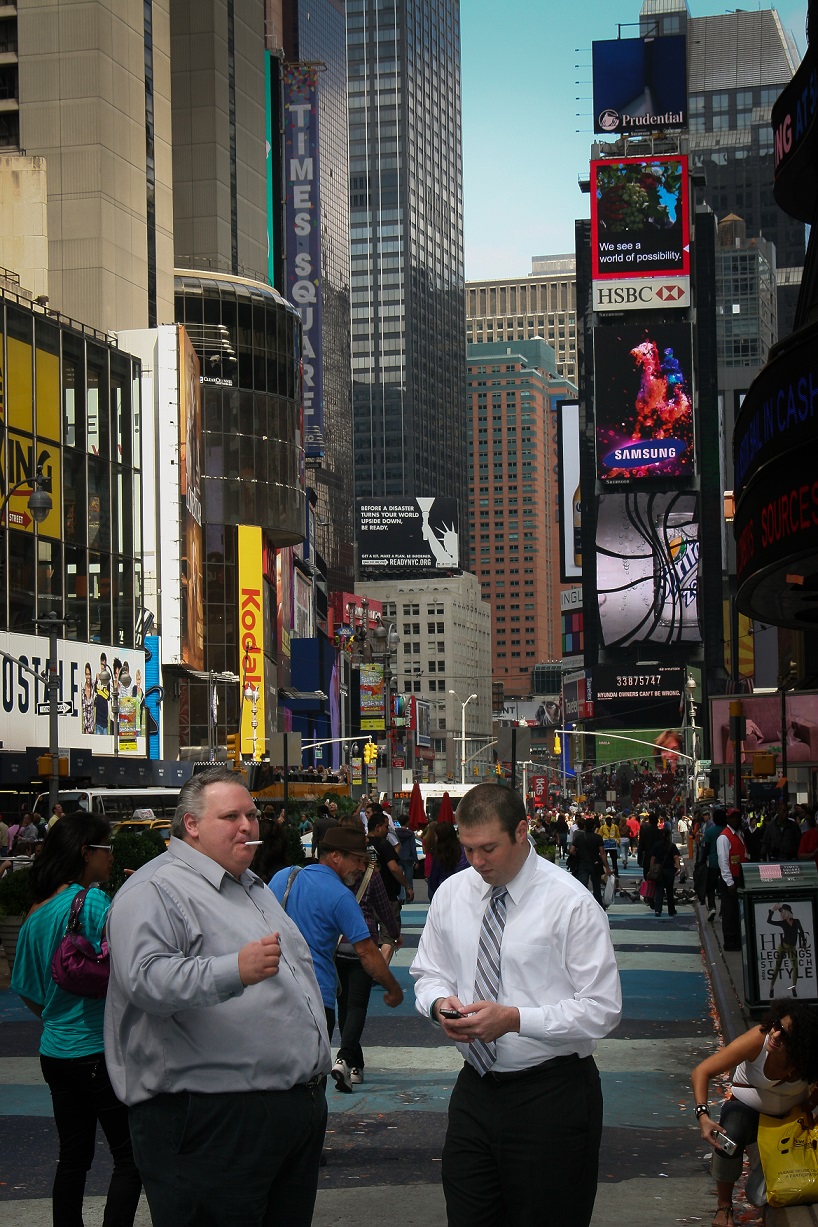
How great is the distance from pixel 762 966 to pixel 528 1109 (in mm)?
7711

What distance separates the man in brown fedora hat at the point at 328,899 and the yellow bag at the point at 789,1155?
89.3 inches

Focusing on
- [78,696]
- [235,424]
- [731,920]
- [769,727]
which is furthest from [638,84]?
[731,920]

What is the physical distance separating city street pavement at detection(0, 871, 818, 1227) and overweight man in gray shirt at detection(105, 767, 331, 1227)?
2.94ft

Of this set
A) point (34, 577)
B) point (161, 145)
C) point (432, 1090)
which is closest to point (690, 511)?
point (161, 145)

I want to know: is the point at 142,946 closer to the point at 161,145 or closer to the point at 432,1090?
the point at 432,1090

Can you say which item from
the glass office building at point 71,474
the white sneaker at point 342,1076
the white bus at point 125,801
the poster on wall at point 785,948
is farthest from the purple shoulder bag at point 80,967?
the glass office building at point 71,474

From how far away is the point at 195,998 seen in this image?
4.66 m

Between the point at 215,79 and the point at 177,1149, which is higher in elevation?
the point at 215,79

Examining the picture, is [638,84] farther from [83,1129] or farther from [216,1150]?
[216,1150]

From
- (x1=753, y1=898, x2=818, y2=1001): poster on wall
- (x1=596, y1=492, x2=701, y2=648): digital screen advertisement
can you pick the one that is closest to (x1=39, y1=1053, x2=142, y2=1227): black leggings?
(x1=753, y1=898, x2=818, y2=1001): poster on wall

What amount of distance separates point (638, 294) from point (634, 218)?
617cm

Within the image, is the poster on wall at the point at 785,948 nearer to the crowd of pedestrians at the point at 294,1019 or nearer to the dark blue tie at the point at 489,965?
the crowd of pedestrians at the point at 294,1019

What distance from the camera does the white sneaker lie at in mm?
10688

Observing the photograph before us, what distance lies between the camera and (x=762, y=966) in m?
12.5
